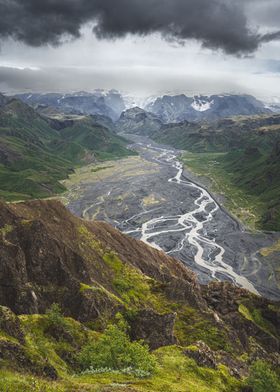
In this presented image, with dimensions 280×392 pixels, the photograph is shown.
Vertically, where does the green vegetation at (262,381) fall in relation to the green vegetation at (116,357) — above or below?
below

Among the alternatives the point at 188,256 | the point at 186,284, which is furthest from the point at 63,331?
the point at 188,256

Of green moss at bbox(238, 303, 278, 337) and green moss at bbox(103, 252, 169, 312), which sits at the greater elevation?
green moss at bbox(103, 252, 169, 312)

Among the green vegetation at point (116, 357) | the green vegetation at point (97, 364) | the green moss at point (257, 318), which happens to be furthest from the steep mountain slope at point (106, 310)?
the green vegetation at point (116, 357)

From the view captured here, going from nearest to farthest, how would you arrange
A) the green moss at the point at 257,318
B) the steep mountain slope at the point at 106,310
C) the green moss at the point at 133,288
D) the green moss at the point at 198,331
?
the steep mountain slope at the point at 106,310, the green moss at the point at 198,331, the green moss at the point at 133,288, the green moss at the point at 257,318

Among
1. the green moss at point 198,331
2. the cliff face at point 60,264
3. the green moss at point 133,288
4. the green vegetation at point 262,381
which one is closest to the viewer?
the green vegetation at point 262,381

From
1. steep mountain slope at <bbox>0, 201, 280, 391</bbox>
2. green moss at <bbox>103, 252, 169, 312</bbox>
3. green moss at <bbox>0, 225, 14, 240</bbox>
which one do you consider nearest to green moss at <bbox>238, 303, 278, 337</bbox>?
steep mountain slope at <bbox>0, 201, 280, 391</bbox>

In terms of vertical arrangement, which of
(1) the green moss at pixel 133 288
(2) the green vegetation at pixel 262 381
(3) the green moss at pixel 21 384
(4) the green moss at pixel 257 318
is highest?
(3) the green moss at pixel 21 384

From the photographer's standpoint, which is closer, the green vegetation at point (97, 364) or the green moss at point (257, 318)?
the green vegetation at point (97, 364)

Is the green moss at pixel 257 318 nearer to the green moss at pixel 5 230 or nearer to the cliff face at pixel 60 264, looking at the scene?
the cliff face at pixel 60 264

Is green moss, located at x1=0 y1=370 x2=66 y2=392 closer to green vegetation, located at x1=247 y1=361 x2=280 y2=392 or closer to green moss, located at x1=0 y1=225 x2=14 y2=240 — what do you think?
green vegetation, located at x1=247 y1=361 x2=280 y2=392

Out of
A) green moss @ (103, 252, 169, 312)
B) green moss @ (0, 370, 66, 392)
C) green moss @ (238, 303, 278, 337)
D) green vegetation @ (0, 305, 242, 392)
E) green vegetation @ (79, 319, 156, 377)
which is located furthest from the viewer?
green moss @ (238, 303, 278, 337)
